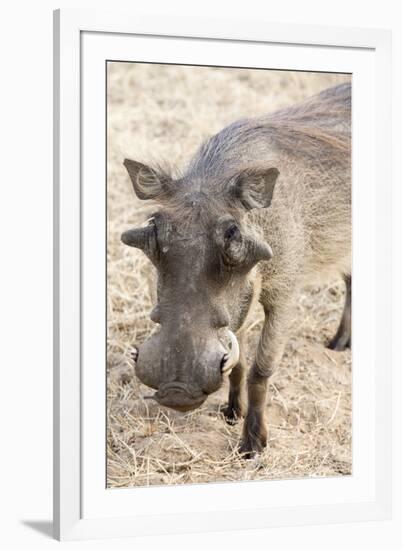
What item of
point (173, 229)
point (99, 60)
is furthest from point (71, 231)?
point (99, 60)

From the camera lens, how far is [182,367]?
372 centimetres

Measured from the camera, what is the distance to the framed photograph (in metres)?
3.80

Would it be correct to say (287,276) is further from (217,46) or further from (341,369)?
(217,46)

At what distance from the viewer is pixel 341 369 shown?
4984 millimetres

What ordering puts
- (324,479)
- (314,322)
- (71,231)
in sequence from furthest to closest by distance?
(314,322) → (324,479) → (71,231)

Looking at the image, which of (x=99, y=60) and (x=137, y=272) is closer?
(x=99, y=60)

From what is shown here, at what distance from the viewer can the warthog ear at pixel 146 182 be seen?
163 inches

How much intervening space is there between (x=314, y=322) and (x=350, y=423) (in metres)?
1.06

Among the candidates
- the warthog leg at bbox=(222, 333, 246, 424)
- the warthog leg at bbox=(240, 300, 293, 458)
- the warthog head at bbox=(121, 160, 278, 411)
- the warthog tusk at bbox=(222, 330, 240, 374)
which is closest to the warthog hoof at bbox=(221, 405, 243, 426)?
the warthog leg at bbox=(222, 333, 246, 424)

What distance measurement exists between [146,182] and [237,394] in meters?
1.16

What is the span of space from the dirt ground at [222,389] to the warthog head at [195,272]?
326 millimetres

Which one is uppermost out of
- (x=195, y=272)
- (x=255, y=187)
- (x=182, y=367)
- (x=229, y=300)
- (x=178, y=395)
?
(x=255, y=187)

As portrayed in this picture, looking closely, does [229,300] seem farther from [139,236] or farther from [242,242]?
[139,236]

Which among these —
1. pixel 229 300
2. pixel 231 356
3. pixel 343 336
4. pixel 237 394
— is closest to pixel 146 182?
pixel 229 300
